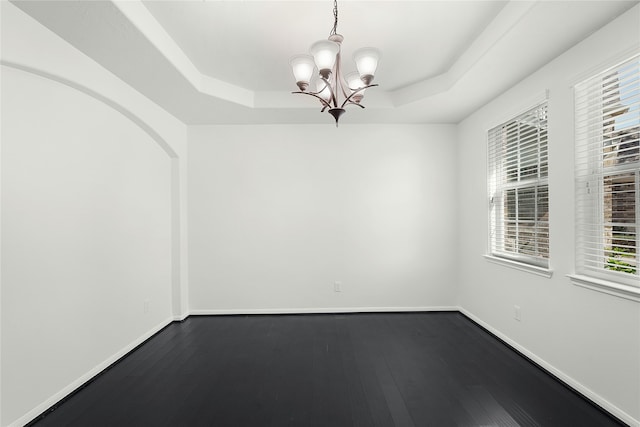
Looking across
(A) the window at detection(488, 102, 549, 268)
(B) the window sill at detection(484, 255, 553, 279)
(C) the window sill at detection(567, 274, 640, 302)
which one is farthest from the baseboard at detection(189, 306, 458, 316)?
(C) the window sill at detection(567, 274, 640, 302)

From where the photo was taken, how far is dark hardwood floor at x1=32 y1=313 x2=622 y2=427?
6.14ft

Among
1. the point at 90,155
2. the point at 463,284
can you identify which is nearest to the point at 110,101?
the point at 90,155

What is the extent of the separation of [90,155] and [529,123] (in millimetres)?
3758

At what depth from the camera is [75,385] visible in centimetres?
218

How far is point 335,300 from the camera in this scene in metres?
3.90

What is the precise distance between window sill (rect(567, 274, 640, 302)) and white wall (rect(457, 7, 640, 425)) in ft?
0.13

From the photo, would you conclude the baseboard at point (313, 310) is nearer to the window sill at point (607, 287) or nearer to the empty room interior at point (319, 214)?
the empty room interior at point (319, 214)

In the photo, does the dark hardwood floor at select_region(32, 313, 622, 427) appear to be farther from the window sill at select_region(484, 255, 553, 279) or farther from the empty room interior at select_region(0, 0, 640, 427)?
the window sill at select_region(484, 255, 553, 279)

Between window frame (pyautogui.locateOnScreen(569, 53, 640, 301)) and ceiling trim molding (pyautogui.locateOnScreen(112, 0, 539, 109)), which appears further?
ceiling trim molding (pyautogui.locateOnScreen(112, 0, 539, 109))

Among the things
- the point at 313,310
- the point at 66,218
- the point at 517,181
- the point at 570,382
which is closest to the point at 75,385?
the point at 66,218

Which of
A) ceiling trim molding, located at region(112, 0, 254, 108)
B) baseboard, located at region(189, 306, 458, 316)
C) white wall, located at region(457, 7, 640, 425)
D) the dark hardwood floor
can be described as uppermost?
ceiling trim molding, located at region(112, 0, 254, 108)

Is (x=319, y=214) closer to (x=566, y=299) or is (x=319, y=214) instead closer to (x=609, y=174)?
(x=566, y=299)

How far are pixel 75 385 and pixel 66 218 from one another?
1.23m

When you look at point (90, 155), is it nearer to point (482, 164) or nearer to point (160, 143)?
point (160, 143)
